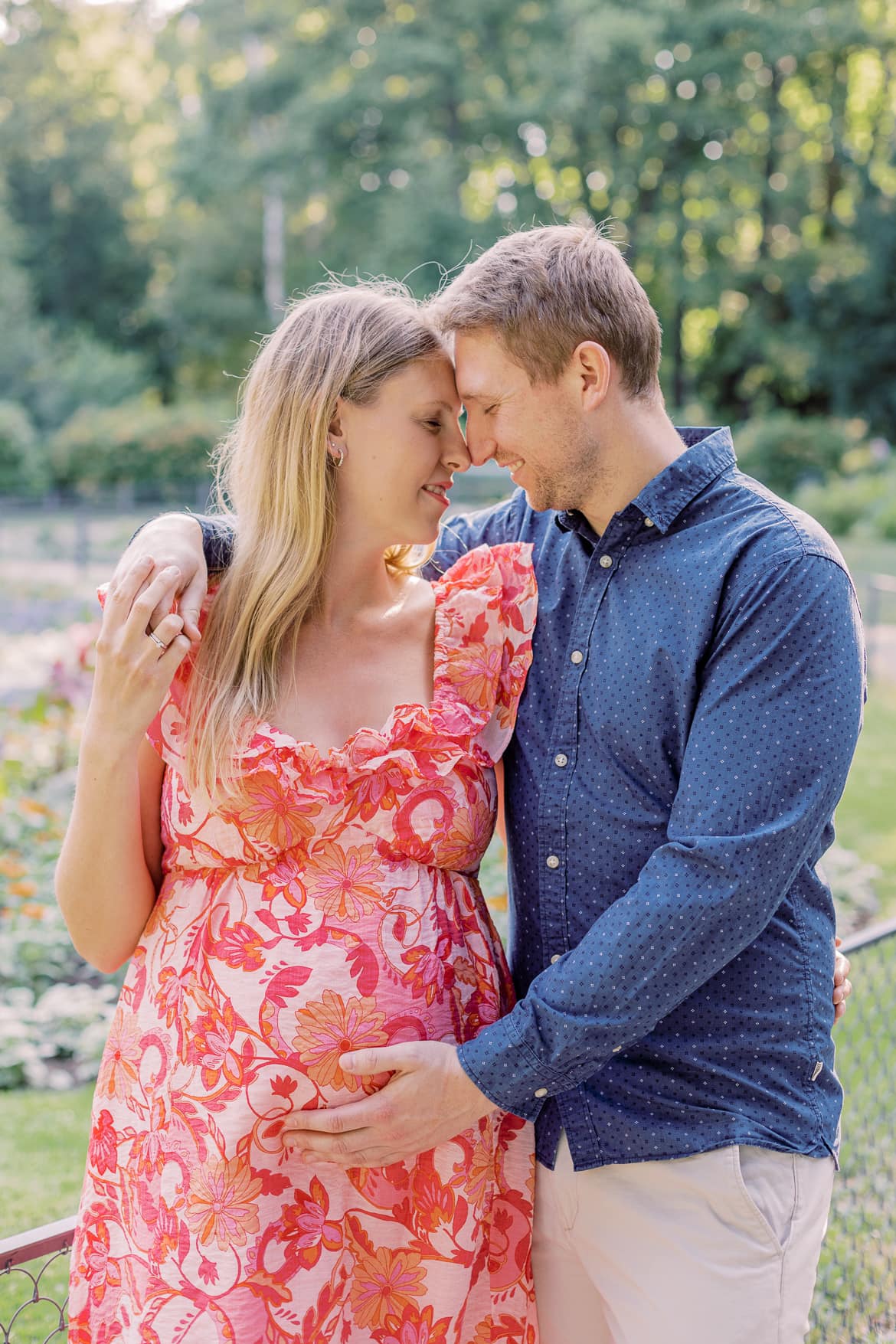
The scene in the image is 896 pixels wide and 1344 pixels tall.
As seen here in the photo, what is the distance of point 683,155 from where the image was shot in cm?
2700

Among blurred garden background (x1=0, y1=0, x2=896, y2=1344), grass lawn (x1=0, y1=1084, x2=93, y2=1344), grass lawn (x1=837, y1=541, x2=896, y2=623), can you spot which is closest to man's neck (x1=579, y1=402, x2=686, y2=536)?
grass lawn (x1=0, y1=1084, x2=93, y2=1344)

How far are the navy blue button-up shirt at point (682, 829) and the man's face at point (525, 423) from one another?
0.40 feet

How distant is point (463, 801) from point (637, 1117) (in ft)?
1.88

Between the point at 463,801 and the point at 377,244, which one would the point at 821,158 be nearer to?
the point at 377,244

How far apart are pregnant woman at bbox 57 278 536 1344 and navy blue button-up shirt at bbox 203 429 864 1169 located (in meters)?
0.12

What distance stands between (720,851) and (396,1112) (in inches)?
24.5

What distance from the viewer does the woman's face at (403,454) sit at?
7.03 ft

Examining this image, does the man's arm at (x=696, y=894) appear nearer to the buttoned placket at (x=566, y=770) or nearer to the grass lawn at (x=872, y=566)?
the buttoned placket at (x=566, y=770)

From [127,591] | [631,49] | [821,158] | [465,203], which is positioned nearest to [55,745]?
[127,591]

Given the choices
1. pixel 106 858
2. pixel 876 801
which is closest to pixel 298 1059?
pixel 106 858

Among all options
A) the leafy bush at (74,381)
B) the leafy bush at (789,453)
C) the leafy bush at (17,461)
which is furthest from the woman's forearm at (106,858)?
the leafy bush at (74,381)

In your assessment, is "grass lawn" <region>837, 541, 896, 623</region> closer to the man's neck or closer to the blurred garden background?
the blurred garden background

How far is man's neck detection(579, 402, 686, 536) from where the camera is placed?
2.15m

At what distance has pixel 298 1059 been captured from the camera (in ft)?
6.19
